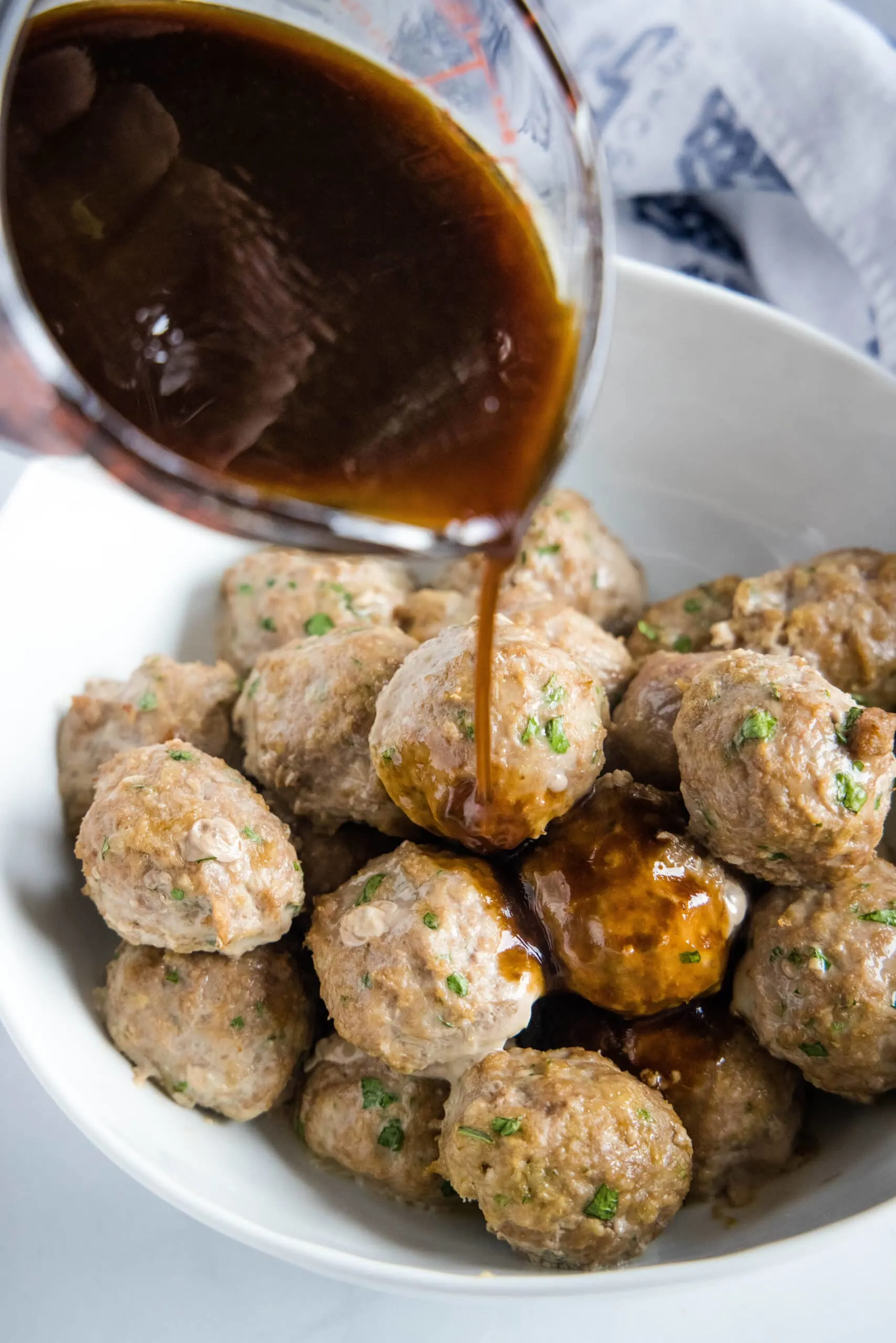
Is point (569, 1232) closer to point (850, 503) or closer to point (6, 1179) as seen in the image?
point (6, 1179)

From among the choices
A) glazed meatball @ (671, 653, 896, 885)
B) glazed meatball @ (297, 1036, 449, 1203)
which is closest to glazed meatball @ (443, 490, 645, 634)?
glazed meatball @ (671, 653, 896, 885)

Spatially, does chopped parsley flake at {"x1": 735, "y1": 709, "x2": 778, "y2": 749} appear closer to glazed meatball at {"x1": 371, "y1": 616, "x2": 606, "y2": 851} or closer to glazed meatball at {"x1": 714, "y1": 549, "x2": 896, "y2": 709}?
glazed meatball at {"x1": 371, "y1": 616, "x2": 606, "y2": 851}

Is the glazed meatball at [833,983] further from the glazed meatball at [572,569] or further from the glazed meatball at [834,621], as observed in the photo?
the glazed meatball at [572,569]

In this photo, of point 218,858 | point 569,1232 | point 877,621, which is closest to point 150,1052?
point 218,858

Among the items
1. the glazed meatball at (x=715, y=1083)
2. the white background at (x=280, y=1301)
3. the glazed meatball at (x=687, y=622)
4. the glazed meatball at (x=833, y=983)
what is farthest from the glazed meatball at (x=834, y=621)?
the white background at (x=280, y=1301)

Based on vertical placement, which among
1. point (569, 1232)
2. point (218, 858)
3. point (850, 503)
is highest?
point (218, 858)

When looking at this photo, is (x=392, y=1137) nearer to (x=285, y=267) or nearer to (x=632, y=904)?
(x=632, y=904)

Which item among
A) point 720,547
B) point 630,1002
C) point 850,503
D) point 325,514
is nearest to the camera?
point 325,514
